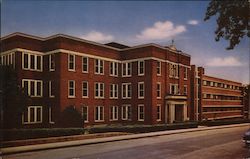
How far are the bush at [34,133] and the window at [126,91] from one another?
159cm

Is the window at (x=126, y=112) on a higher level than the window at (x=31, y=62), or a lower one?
lower

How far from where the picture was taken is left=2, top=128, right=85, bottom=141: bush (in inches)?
254

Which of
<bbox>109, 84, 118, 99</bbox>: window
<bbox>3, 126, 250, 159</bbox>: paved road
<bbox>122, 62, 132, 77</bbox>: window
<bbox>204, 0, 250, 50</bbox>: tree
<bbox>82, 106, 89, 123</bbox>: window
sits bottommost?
<bbox>3, 126, 250, 159</bbox>: paved road

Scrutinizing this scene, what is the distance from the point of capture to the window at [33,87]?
614 cm

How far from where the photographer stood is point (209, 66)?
21.6 ft

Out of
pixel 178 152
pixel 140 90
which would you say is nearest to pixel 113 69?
pixel 140 90

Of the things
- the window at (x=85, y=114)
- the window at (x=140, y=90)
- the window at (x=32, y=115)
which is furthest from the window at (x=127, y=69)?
the window at (x=32, y=115)

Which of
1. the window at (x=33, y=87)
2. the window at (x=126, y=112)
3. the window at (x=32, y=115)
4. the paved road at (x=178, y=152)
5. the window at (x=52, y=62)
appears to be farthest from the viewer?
the window at (x=126, y=112)

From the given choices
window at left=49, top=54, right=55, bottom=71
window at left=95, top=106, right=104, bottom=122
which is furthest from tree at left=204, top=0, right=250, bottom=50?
window at left=49, top=54, right=55, bottom=71

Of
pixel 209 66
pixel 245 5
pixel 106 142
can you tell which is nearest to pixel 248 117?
pixel 209 66

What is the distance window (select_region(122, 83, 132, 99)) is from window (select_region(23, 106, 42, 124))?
2125 mm

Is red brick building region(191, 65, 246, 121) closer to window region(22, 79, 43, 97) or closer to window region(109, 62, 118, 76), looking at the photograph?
window region(109, 62, 118, 76)

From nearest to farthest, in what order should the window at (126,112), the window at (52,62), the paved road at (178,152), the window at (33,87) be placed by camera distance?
1. the window at (33,87)
2. the window at (52,62)
3. the paved road at (178,152)
4. the window at (126,112)

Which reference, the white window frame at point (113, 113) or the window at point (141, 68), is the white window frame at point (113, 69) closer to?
the window at point (141, 68)
